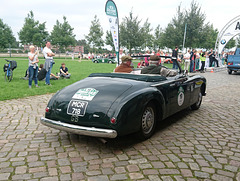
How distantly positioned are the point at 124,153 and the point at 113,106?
74 cm

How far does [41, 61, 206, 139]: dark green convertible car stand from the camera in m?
3.30

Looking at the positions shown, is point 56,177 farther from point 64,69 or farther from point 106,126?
point 64,69

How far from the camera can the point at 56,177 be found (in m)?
2.74

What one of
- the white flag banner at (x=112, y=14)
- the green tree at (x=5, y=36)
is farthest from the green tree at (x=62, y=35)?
the white flag banner at (x=112, y=14)

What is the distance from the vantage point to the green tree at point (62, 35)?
51.7 meters

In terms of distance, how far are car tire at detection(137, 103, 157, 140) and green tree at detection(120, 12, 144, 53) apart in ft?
119

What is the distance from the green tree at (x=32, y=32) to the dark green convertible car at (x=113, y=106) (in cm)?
4776

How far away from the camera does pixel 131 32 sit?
128ft

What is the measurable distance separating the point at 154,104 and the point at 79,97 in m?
1.32

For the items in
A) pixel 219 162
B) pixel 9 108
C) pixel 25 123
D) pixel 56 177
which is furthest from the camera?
pixel 9 108

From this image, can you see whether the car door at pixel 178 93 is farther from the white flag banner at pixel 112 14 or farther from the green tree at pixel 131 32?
the green tree at pixel 131 32

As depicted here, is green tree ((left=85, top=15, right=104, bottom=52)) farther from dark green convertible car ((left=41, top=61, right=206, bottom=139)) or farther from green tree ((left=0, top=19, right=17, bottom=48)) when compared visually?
dark green convertible car ((left=41, top=61, right=206, bottom=139))

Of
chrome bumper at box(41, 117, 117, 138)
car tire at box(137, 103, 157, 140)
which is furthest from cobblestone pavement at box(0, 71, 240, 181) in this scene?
chrome bumper at box(41, 117, 117, 138)

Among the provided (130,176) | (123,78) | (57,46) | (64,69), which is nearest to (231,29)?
(64,69)
